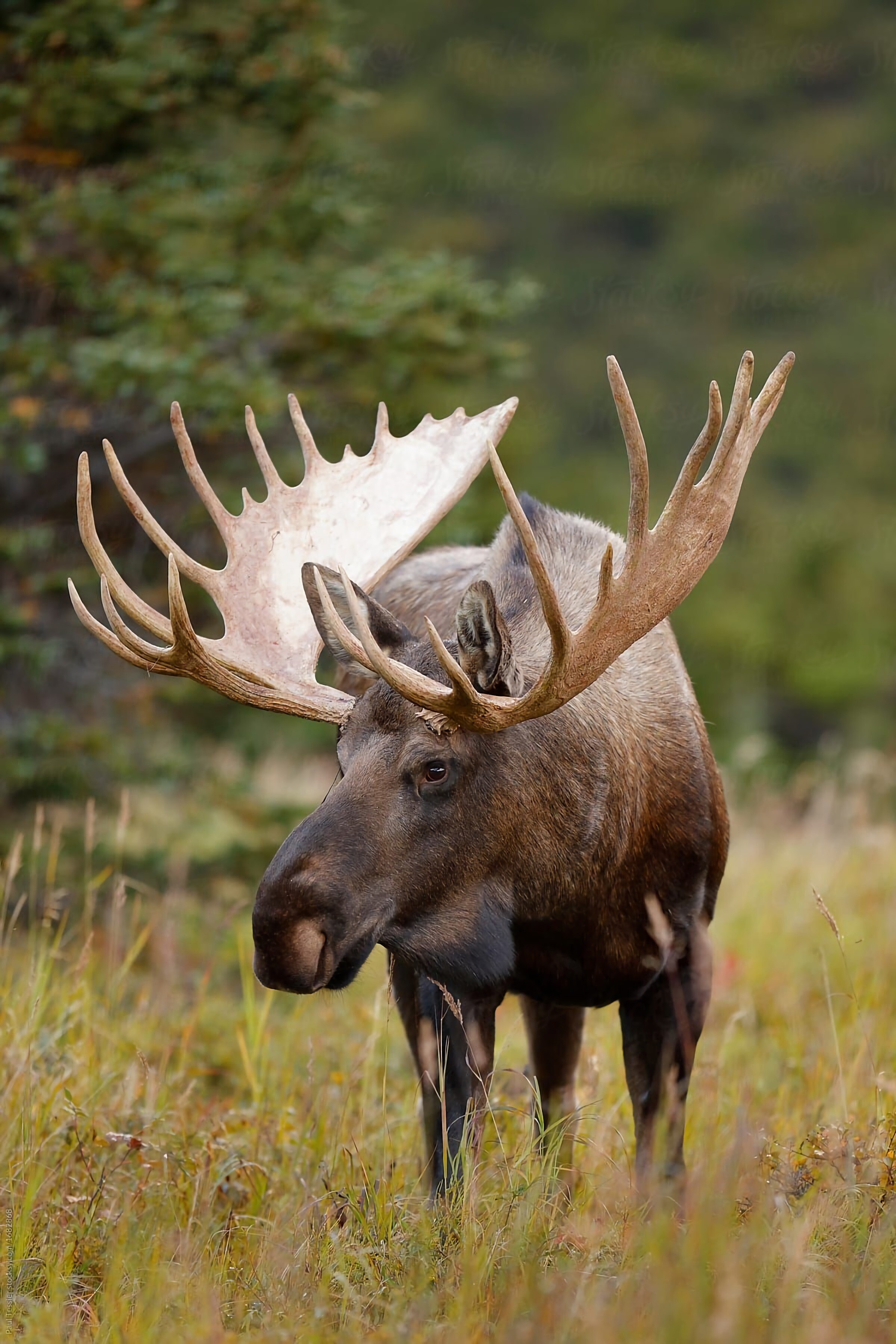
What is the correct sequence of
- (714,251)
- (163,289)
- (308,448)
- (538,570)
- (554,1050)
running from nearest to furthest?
(538,570)
(554,1050)
(308,448)
(163,289)
(714,251)

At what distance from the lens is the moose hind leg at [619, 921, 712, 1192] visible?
371 centimetres

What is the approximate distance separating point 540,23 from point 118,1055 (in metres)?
51.7

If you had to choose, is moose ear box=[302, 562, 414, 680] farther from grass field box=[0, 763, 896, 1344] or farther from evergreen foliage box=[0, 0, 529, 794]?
evergreen foliage box=[0, 0, 529, 794]

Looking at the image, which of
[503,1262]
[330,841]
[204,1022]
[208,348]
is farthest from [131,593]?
[208,348]

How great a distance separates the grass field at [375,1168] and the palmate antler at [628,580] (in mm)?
855

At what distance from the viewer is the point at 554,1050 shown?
14.6ft

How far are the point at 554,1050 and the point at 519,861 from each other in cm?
121

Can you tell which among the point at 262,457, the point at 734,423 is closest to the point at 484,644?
the point at 734,423

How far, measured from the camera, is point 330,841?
3.20m

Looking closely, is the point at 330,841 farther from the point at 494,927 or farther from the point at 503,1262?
the point at 503,1262

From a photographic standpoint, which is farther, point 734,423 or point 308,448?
point 308,448

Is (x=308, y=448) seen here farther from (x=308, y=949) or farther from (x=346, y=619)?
(x=308, y=949)

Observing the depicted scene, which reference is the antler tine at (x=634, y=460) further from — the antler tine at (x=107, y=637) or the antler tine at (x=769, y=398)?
the antler tine at (x=107, y=637)

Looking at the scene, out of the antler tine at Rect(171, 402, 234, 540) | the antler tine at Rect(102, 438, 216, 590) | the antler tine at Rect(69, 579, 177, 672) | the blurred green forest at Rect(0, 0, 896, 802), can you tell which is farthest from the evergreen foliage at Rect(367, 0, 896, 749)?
the antler tine at Rect(69, 579, 177, 672)
